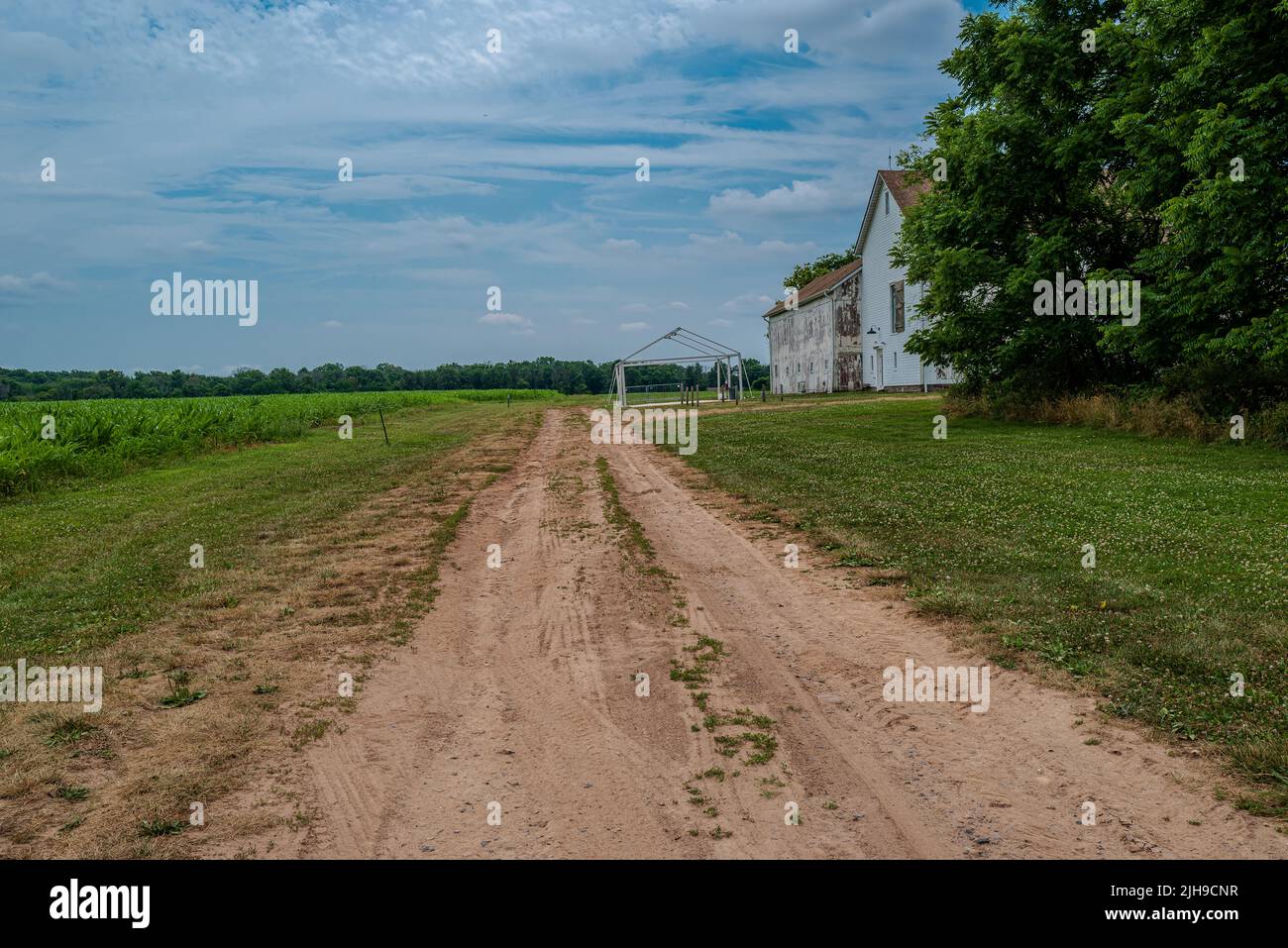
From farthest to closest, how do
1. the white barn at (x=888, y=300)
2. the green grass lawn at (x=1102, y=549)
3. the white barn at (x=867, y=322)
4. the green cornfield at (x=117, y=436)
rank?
the white barn at (x=867, y=322) < the white barn at (x=888, y=300) < the green cornfield at (x=117, y=436) < the green grass lawn at (x=1102, y=549)

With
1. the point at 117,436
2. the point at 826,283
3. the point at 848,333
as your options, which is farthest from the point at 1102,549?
the point at 826,283

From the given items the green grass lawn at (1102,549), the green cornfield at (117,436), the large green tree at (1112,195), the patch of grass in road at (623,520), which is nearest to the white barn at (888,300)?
the large green tree at (1112,195)

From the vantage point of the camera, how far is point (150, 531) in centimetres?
1312

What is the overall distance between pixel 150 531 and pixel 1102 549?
1312 centimetres

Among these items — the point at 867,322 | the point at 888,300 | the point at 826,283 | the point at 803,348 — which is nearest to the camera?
the point at 888,300

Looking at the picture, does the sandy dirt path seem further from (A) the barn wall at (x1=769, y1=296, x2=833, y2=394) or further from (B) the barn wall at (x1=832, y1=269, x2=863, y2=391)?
(A) the barn wall at (x1=769, y1=296, x2=833, y2=394)

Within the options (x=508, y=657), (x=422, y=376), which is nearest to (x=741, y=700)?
(x=508, y=657)

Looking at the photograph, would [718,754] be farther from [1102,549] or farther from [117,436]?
[117,436]

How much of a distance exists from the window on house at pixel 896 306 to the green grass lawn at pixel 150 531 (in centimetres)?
2807

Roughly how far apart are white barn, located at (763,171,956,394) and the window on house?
0.05 meters

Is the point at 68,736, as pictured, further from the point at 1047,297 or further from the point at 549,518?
the point at 1047,297

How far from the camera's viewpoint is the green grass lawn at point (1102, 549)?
603 centimetres

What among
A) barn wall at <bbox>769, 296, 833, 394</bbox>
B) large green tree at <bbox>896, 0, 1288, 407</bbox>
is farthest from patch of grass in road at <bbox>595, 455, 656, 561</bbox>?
barn wall at <bbox>769, 296, 833, 394</bbox>

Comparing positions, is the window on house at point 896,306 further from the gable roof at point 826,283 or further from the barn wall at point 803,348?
the barn wall at point 803,348
